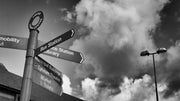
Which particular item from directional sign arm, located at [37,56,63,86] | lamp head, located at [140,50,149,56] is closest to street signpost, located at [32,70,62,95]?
directional sign arm, located at [37,56,63,86]

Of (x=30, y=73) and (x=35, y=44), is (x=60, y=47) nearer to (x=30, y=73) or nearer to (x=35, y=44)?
(x=35, y=44)

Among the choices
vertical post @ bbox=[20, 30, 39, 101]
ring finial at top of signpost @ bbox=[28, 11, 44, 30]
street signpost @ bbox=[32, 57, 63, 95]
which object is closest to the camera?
vertical post @ bbox=[20, 30, 39, 101]

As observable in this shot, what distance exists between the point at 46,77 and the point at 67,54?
0.64m

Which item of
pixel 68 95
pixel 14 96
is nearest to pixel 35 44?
pixel 14 96

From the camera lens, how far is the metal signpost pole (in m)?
4.56

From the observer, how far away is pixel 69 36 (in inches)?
193

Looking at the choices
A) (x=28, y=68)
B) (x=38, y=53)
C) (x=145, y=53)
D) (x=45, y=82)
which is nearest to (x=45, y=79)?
(x=45, y=82)

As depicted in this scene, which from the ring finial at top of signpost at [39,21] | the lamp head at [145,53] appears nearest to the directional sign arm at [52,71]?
the ring finial at top of signpost at [39,21]

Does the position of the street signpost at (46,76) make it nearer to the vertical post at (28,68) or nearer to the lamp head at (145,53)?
the vertical post at (28,68)

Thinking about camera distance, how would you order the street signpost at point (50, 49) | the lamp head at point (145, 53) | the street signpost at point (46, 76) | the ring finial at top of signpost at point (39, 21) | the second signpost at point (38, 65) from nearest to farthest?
1. the second signpost at point (38, 65)
2. the street signpost at point (46, 76)
3. the ring finial at top of signpost at point (39, 21)
4. the street signpost at point (50, 49)
5. the lamp head at point (145, 53)

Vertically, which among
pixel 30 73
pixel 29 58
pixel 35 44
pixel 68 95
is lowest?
pixel 30 73

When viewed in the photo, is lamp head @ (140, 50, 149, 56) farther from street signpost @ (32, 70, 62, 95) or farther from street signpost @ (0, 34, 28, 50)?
street signpost @ (0, 34, 28, 50)

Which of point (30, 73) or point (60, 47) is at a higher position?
point (60, 47)

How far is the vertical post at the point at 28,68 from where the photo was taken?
179 inches
